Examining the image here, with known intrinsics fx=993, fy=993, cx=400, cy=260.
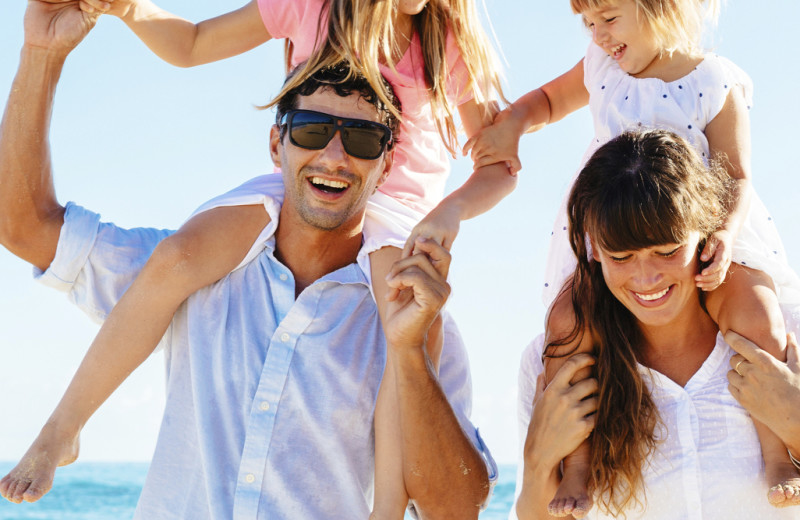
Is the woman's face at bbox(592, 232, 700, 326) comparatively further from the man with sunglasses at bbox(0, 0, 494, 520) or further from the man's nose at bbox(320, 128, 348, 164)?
the man's nose at bbox(320, 128, 348, 164)

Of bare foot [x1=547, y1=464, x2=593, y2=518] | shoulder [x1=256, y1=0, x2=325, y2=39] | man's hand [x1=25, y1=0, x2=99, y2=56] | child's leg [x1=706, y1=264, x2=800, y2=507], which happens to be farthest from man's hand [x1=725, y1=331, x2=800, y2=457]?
man's hand [x1=25, y1=0, x2=99, y2=56]

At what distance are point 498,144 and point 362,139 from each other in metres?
0.73

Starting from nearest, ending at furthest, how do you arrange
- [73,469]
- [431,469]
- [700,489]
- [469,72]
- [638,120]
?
[700,489] → [431,469] → [638,120] → [469,72] → [73,469]

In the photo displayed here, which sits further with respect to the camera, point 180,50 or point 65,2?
point 180,50

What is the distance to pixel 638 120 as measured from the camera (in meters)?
4.03

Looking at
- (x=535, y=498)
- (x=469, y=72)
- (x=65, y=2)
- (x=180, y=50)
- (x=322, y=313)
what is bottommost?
(x=535, y=498)

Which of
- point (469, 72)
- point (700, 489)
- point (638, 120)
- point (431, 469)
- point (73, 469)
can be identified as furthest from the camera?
point (73, 469)

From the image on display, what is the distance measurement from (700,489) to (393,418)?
1.15 metres

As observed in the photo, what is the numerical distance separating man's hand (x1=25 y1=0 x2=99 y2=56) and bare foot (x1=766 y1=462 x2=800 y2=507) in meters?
3.21

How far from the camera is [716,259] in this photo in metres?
3.49

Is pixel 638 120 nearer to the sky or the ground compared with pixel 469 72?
nearer to the ground

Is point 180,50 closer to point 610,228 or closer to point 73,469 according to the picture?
point 610,228

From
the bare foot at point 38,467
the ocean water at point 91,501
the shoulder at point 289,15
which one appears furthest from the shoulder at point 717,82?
the ocean water at point 91,501

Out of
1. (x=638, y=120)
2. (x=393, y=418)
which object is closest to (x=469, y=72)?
(x=638, y=120)
